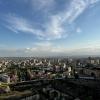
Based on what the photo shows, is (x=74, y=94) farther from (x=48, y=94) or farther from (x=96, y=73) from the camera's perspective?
(x=96, y=73)

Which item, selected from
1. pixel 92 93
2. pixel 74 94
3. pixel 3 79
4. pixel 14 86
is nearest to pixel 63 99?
pixel 74 94

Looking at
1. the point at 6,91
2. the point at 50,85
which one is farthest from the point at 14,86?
the point at 50,85

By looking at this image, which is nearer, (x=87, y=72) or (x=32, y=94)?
(x=32, y=94)

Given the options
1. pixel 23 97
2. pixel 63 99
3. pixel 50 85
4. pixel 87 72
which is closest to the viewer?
pixel 63 99

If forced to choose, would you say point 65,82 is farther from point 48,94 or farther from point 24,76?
point 24,76

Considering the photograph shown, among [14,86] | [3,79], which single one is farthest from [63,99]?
[3,79]

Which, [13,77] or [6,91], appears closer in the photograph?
[6,91]

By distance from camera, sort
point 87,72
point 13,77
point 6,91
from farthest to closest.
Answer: point 87,72 < point 13,77 < point 6,91

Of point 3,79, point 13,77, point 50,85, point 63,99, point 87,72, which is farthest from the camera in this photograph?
point 87,72

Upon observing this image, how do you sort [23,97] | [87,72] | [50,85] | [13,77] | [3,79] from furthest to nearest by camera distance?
[87,72]
[13,77]
[3,79]
[50,85]
[23,97]
